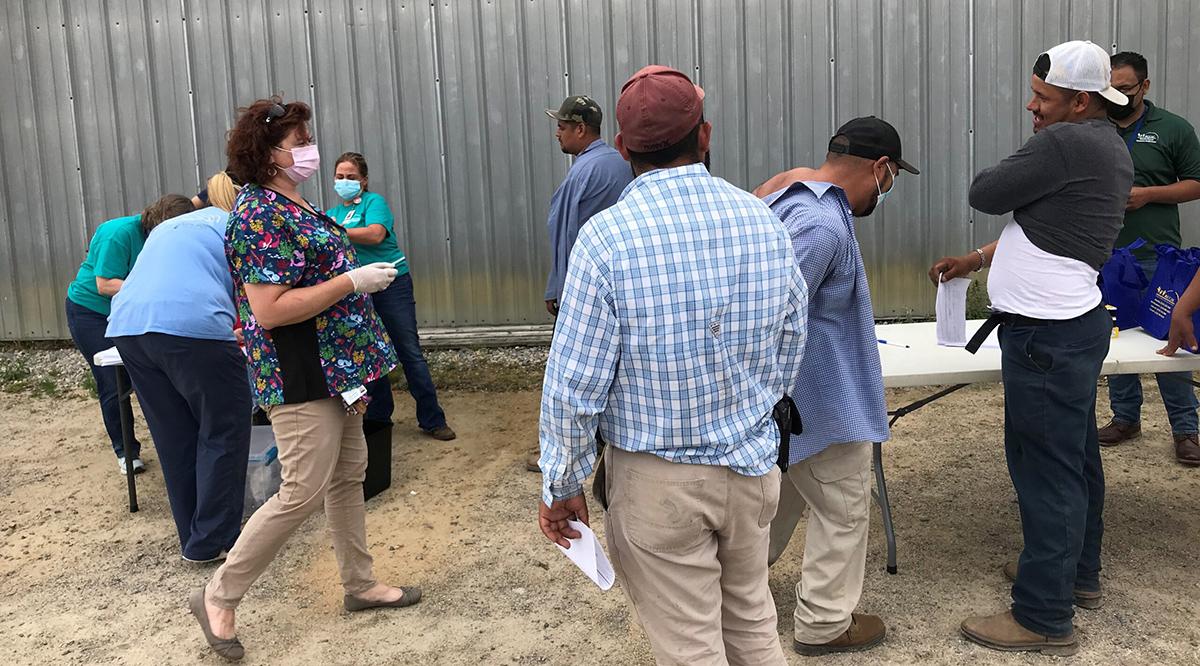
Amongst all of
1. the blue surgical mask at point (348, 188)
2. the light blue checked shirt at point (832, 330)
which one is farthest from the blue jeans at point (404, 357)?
the light blue checked shirt at point (832, 330)

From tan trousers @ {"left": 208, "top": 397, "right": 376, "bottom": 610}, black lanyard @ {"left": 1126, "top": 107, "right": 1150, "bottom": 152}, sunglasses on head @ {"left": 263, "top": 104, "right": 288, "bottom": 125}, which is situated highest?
sunglasses on head @ {"left": 263, "top": 104, "right": 288, "bottom": 125}

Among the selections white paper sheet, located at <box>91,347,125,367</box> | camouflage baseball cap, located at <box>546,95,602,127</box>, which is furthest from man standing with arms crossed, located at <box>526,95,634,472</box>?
white paper sheet, located at <box>91,347,125,367</box>

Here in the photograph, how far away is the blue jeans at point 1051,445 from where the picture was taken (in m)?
2.93

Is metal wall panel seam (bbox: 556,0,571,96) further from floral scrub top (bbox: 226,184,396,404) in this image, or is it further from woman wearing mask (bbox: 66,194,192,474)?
floral scrub top (bbox: 226,184,396,404)

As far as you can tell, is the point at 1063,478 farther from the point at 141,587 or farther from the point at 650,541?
the point at 141,587

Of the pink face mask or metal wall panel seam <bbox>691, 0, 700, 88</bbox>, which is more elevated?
metal wall panel seam <bbox>691, 0, 700, 88</bbox>

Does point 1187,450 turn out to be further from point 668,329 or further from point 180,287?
point 180,287

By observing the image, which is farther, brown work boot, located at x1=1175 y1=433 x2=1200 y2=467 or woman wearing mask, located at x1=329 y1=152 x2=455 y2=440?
woman wearing mask, located at x1=329 y1=152 x2=455 y2=440

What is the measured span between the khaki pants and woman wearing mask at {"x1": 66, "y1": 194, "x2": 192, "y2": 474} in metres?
3.26

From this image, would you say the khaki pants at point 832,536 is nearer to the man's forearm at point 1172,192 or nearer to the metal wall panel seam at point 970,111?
the man's forearm at point 1172,192

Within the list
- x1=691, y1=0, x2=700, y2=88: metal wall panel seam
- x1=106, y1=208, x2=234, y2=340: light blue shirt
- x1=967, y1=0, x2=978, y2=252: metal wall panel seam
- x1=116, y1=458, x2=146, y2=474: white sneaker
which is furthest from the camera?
x1=691, y1=0, x2=700, y2=88: metal wall panel seam

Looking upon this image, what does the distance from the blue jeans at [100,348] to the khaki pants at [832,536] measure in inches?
148

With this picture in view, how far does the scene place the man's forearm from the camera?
4.50 m

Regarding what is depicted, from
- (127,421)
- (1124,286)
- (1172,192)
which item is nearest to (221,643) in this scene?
(127,421)
